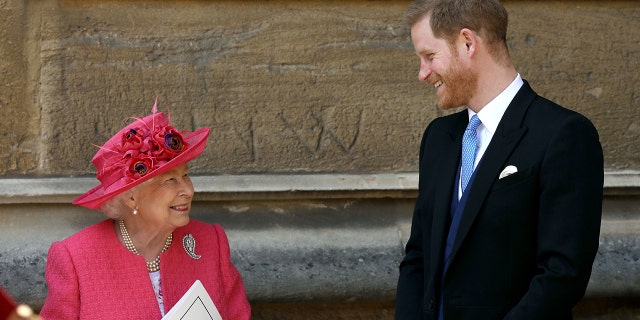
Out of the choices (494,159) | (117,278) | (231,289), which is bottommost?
(231,289)

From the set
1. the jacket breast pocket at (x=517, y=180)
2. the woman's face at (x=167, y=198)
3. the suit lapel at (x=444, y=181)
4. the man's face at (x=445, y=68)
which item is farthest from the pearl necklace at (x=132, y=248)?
the jacket breast pocket at (x=517, y=180)

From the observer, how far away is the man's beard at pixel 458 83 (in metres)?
2.79

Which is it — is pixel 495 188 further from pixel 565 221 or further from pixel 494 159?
pixel 565 221

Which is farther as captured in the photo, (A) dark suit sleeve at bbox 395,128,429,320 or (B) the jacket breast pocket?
(A) dark suit sleeve at bbox 395,128,429,320

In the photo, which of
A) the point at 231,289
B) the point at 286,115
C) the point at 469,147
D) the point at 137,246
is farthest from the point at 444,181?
the point at 286,115

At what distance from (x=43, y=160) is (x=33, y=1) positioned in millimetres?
624

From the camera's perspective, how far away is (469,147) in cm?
284

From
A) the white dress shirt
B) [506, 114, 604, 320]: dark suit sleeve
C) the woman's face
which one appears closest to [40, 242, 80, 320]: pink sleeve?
the woman's face

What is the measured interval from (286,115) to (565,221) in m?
1.83

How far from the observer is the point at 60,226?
4078mm

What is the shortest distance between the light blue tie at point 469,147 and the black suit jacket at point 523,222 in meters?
0.03

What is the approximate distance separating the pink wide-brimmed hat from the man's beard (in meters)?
0.78

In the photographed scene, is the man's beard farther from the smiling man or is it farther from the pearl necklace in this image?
the pearl necklace

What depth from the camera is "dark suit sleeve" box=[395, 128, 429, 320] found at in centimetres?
295
